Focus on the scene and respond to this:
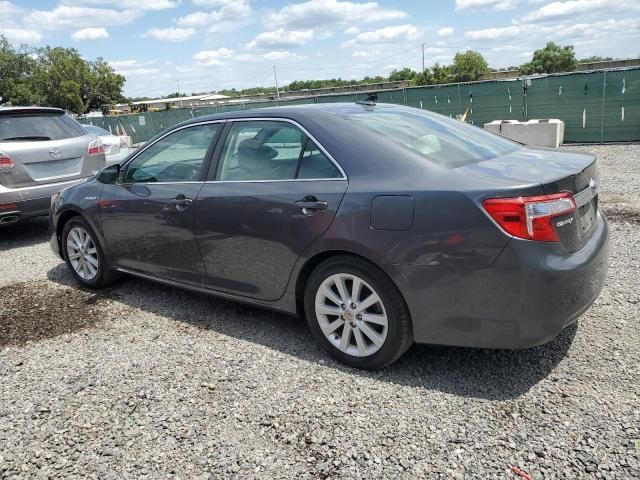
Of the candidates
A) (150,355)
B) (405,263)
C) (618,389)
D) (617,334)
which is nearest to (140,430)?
(150,355)

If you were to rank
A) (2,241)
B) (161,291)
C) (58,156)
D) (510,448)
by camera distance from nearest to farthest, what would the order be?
(510,448)
(161,291)
(58,156)
(2,241)

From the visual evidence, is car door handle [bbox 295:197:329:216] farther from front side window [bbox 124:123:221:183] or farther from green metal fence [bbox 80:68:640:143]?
green metal fence [bbox 80:68:640:143]

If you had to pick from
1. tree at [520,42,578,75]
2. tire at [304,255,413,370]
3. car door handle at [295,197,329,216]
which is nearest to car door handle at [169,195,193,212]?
car door handle at [295,197,329,216]

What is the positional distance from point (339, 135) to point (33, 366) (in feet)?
8.62

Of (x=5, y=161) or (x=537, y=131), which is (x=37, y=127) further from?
(x=537, y=131)

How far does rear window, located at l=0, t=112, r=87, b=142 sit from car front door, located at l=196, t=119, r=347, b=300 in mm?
4327

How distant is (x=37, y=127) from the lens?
7.10 meters

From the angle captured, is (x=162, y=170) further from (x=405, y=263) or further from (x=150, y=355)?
(x=405, y=263)

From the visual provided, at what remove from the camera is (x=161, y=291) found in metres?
5.00

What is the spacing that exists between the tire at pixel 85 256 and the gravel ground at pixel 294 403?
749 millimetres

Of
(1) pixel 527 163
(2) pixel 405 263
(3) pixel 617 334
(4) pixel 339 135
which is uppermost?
(4) pixel 339 135

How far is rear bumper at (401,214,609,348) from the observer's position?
2643 mm

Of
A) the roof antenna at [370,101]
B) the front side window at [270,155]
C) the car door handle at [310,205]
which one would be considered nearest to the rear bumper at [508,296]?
the car door handle at [310,205]

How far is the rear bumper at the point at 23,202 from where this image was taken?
21.5 ft
